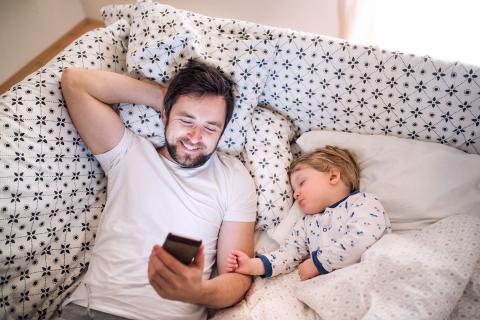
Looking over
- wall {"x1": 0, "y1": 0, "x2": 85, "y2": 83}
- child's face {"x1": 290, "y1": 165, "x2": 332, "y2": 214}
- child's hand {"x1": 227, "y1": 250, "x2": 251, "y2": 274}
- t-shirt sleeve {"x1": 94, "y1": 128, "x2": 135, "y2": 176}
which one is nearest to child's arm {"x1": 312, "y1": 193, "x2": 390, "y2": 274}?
child's face {"x1": 290, "y1": 165, "x2": 332, "y2": 214}

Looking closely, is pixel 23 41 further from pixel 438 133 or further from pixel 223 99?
pixel 438 133

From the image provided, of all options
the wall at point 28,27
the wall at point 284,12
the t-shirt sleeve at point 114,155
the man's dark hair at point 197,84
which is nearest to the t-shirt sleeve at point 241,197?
the man's dark hair at point 197,84

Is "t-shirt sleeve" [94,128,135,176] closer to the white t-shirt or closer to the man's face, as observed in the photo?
the white t-shirt

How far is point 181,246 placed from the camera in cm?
77

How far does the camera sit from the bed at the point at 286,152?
998 mm

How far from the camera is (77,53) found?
134cm

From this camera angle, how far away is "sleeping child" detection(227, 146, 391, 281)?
1.10 meters

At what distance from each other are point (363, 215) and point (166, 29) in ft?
3.29

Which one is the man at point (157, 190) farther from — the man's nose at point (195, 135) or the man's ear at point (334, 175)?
the man's ear at point (334, 175)

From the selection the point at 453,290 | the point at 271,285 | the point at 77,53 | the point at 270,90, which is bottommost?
the point at 271,285

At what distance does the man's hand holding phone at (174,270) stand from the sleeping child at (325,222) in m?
0.34

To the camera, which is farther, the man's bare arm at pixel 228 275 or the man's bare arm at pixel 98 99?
the man's bare arm at pixel 98 99

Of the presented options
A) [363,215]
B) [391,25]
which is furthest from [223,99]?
[391,25]

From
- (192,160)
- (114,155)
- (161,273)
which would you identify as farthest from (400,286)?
(114,155)
